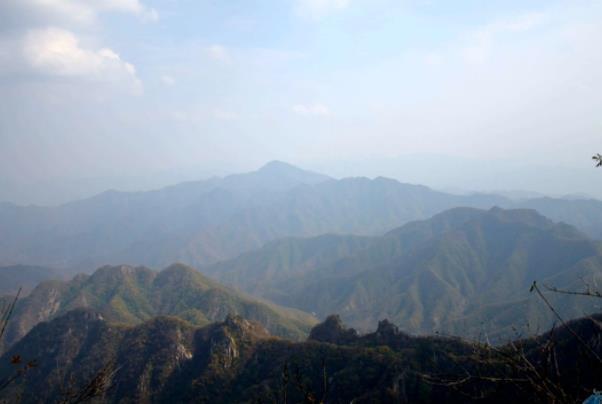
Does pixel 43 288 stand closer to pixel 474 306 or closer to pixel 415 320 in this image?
pixel 415 320

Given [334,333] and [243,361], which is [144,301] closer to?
[243,361]

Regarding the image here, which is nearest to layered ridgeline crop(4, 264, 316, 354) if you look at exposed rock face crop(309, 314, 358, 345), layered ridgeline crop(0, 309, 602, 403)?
layered ridgeline crop(0, 309, 602, 403)

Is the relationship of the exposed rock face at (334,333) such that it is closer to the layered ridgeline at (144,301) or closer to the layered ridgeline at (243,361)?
the layered ridgeline at (243,361)

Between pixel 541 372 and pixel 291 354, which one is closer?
pixel 541 372

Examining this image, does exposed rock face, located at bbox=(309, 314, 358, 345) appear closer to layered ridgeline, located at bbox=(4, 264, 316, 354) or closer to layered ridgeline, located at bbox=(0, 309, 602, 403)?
layered ridgeline, located at bbox=(0, 309, 602, 403)

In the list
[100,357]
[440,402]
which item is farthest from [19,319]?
[440,402]

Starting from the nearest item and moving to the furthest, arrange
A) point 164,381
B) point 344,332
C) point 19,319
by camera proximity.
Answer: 1. point 164,381
2. point 344,332
3. point 19,319

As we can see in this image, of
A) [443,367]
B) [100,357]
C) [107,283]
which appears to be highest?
[443,367]
